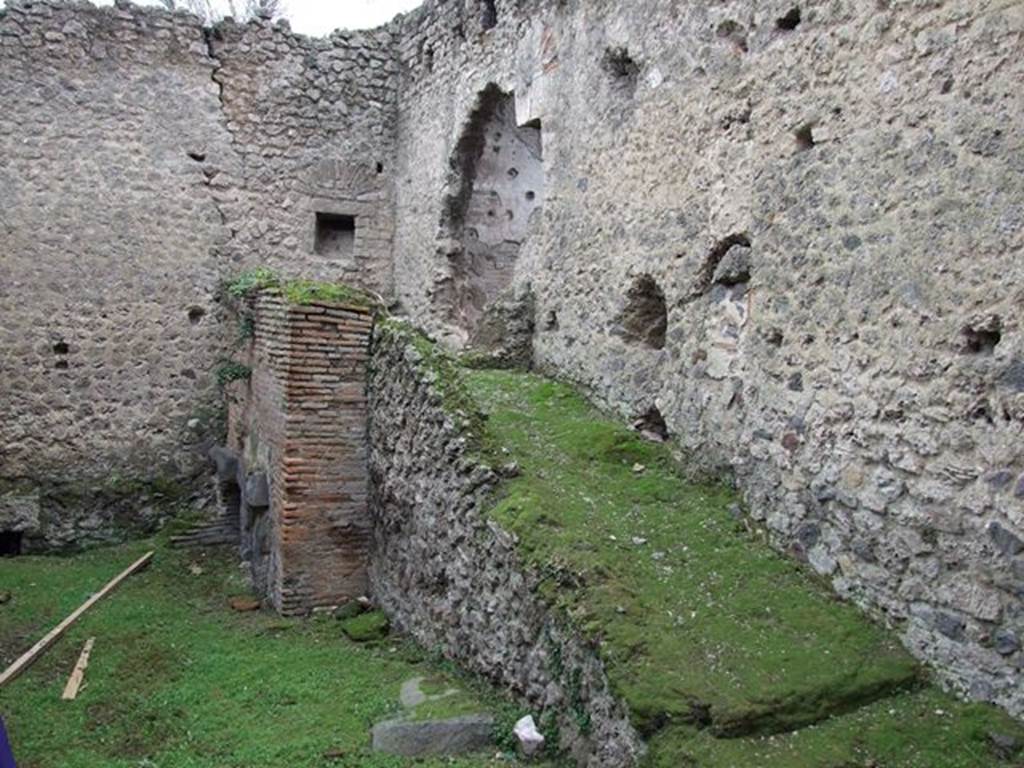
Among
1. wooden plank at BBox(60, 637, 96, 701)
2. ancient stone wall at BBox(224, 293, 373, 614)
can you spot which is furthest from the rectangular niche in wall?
wooden plank at BBox(60, 637, 96, 701)

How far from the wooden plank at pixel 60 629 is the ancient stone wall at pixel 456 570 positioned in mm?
2363

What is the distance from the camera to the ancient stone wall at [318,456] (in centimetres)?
757

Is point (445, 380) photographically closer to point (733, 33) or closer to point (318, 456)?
point (318, 456)

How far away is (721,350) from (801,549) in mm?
1427

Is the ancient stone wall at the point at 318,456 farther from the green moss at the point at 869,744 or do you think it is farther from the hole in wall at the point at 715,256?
the green moss at the point at 869,744

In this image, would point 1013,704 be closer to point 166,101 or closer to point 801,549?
point 801,549

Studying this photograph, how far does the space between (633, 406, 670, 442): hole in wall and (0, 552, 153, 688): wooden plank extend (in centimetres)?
456

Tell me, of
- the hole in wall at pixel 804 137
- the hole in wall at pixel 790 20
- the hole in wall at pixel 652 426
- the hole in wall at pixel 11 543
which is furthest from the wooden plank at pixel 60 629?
the hole in wall at pixel 790 20

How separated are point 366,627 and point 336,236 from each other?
248 inches

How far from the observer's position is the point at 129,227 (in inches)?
419

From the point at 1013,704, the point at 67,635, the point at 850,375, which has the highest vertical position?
the point at 850,375

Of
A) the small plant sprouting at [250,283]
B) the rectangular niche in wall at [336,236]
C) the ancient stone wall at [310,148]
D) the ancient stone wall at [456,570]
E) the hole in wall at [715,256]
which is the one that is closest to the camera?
the ancient stone wall at [456,570]

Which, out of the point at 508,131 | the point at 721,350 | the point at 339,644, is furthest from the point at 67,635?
the point at 508,131

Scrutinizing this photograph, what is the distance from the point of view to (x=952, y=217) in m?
4.24
